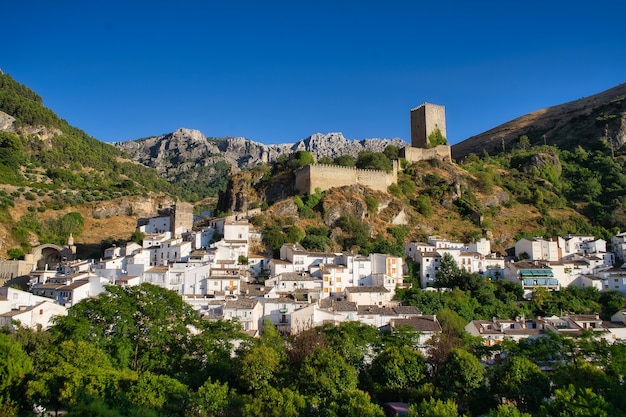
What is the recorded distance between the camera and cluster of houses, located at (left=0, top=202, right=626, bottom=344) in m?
34.6

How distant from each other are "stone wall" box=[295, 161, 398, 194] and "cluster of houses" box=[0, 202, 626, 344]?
8753 mm

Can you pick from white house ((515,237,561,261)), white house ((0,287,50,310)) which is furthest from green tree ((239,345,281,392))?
white house ((515,237,561,261))

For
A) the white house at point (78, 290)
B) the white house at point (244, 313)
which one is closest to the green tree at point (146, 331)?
the white house at point (244, 313)

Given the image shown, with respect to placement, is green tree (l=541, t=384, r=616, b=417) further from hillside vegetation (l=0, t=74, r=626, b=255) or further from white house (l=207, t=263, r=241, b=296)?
hillside vegetation (l=0, t=74, r=626, b=255)

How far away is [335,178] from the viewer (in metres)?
56.5

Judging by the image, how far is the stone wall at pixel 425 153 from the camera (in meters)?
66.6

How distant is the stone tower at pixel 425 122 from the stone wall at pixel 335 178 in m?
15.0

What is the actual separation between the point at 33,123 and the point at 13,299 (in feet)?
171

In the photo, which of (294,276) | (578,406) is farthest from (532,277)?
(578,406)

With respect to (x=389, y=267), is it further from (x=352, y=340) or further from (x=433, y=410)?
(x=433, y=410)

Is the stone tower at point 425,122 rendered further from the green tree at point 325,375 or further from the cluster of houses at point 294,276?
the green tree at point 325,375

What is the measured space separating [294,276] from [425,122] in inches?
1506

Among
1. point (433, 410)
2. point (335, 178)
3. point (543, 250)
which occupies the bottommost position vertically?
point (433, 410)

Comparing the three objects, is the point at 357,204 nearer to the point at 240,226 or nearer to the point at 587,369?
the point at 240,226
